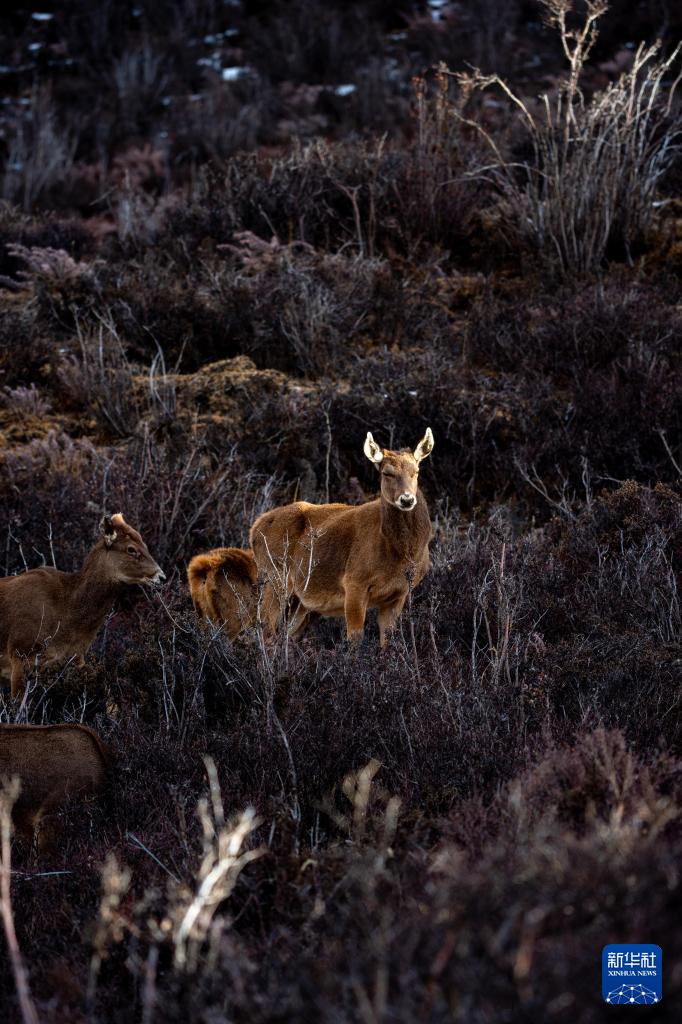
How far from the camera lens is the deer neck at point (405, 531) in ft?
22.9

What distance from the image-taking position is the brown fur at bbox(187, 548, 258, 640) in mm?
7164

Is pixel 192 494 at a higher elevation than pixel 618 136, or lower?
lower

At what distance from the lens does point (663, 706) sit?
17.7 ft

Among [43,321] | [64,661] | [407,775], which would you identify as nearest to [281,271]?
[43,321]

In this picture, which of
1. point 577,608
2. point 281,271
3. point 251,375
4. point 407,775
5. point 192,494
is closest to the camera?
point 407,775

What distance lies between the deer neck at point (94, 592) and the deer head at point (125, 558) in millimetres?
49

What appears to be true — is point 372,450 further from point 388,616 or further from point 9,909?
point 9,909

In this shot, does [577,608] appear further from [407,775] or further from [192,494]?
[192,494]

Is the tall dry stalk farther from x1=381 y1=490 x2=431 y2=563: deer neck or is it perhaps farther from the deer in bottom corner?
x1=381 y1=490 x2=431 y2=563: deer neck

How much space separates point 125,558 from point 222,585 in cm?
68

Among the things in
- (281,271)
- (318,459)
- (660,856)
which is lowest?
(318,459)

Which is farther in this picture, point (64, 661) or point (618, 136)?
point (618, 136)

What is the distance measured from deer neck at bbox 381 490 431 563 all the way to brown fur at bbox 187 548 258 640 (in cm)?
89

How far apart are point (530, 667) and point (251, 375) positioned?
520 centimetres
